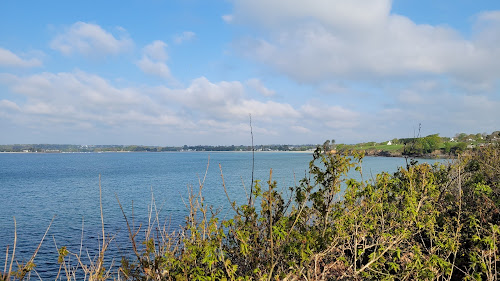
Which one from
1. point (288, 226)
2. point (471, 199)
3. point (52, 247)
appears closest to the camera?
point (288, 226)

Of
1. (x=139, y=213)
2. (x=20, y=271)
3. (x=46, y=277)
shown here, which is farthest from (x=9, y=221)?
(x=20, y=271)

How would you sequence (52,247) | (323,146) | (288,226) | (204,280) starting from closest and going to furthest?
(204,280) → (288,226) → (323,146) → (52,247)

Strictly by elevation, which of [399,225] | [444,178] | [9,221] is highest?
[444,178]

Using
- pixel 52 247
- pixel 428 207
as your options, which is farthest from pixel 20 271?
pixel 52 247

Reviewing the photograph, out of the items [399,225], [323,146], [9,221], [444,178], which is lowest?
[9,221]

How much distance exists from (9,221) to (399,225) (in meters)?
34.6

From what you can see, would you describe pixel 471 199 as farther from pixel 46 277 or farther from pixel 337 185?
pixel 46 277

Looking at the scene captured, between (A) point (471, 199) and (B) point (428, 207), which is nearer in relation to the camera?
(B) point (428, 207)

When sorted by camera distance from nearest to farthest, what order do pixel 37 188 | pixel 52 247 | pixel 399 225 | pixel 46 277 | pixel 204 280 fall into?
pixel 204 280, pixel 399 225, pixel 46 277, pixel 52 247, pixel 37 188

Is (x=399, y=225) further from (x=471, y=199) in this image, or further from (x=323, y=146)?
(x=471, y=199)

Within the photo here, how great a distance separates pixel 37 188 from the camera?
53.8m

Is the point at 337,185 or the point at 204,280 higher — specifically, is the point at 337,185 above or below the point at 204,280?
above

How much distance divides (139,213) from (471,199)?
28267 millimetres

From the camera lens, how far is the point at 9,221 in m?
30.4
